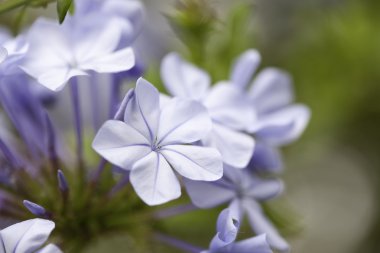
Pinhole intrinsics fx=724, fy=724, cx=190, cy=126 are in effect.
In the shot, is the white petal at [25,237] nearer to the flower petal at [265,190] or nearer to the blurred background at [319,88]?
the flower petal at [265,190]

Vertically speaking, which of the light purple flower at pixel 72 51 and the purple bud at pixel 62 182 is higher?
the light purple flower at pixel 72 51

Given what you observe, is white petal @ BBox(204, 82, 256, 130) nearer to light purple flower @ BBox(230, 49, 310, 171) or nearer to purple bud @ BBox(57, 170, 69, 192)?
light purple flower @ BBox(230, 49, 310, 171)

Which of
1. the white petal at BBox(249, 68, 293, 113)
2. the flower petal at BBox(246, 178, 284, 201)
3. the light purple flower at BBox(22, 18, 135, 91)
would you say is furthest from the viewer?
the white petal at BBox(249, 68, 293, 113)

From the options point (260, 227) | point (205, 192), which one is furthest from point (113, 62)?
point (260, 227)

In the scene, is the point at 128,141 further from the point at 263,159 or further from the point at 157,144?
the point at 263,159

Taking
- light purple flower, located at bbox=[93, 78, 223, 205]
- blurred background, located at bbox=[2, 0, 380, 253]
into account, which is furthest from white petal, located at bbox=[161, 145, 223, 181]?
blurred background, located at bbox=[2, 0, 380, 253]

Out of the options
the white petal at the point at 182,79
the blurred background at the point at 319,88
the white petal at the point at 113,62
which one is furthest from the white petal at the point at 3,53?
the blurred background at the point at 319,88

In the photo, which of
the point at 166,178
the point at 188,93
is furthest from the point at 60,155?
the point at 166,178
